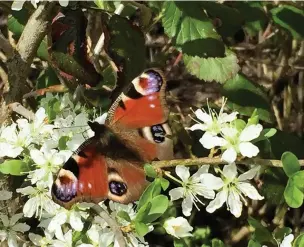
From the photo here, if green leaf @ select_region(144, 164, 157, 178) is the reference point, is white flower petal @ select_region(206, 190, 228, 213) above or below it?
below

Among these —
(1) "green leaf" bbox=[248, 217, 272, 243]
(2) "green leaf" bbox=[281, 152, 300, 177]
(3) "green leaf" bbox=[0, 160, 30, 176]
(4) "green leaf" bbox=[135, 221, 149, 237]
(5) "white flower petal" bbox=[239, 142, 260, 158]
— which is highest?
(5) "white flower petal" bbox=[239, 142, 260, 158]

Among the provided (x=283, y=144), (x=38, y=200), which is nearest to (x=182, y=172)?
(x=38, y=200)

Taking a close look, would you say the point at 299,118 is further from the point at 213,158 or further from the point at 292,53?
the point at 213,158

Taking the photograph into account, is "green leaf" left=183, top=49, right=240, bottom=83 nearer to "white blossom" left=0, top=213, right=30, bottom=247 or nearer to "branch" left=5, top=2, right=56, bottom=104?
"branch" left=5, top=2, right=56, bottom=104

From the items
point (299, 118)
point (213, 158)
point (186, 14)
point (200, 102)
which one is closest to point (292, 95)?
point (299, 118)

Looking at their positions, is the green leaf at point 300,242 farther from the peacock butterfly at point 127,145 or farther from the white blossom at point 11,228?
the white blossom at point 11,228

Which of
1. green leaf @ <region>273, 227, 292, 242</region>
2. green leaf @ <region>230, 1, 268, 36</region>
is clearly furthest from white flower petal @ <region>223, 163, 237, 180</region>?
green leaf @ <region>230, 1, 268, 36</region>
